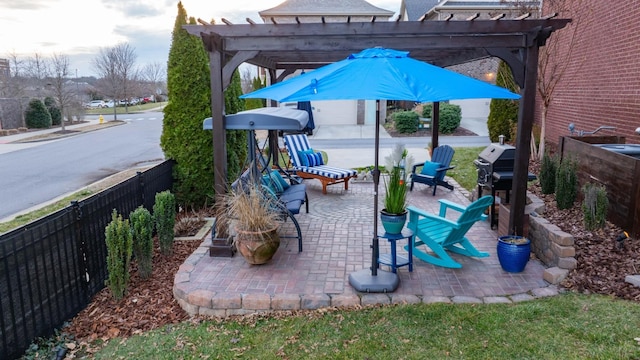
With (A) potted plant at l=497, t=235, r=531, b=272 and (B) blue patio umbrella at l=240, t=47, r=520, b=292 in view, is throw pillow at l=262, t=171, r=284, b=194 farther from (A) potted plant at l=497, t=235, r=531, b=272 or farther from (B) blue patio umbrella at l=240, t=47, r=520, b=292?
(A) potted plant at l=497, t=235, r=531, b=272

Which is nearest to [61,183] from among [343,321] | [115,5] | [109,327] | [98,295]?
[115,5]

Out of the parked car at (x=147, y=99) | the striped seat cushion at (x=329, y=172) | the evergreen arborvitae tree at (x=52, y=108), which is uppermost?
the parked car at (x=147, y=99)

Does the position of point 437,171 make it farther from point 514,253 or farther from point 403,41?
point 514,253

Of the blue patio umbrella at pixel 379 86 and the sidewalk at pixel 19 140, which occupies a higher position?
the blue patio umbrella at pixel 379 86

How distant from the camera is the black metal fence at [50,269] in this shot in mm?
3072

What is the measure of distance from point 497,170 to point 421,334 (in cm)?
303

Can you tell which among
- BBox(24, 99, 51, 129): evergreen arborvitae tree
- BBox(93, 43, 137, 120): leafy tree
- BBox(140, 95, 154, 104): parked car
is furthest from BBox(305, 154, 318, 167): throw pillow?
BBox(140, 95, 154, 104): parked car

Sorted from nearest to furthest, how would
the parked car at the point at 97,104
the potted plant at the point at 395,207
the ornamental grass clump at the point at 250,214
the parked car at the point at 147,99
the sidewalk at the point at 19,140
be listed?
the potted plant at the point at 395,207, the ornamental grass clump at the point at 250,214, the sidewalk at the point at 19,140, the parked car at the point at 97,104, the parked car at the point at 147,99

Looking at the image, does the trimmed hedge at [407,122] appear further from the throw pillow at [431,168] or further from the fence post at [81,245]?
the fence post at [81,245]

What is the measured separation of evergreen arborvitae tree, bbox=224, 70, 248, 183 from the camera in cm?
734

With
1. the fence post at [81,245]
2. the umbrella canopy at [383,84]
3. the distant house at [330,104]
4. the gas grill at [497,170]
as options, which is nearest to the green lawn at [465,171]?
the gas grill at [497,170]

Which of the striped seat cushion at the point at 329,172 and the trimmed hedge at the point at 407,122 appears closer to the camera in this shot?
the striped seat cushion at the point at 329,172

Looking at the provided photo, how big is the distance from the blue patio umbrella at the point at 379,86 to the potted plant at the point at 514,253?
1.19 m

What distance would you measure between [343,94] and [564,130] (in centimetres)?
827
